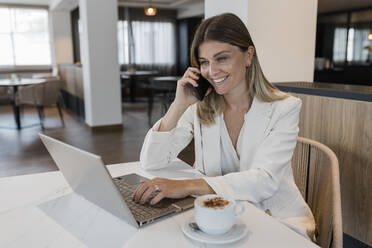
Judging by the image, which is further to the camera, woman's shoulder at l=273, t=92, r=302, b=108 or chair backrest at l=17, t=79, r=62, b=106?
chair backrest at l=17, t=79, r=62, b=106

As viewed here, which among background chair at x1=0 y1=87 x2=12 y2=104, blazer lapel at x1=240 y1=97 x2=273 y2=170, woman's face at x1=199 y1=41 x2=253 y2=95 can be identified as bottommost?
background chair at x1=0 y1=87 x2=12 y2=104

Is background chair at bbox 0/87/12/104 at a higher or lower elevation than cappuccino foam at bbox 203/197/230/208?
lower

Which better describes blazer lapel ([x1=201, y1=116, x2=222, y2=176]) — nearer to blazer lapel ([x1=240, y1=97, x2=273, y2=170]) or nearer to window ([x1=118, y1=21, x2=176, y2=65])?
blazer lapel ([x1=240, y1=97, x2=273, y2=170])

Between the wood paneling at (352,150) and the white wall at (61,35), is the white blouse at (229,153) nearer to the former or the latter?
the wood paneling at (352,150)

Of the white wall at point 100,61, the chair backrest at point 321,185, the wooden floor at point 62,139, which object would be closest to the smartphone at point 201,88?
the chair backrest at point 321,185

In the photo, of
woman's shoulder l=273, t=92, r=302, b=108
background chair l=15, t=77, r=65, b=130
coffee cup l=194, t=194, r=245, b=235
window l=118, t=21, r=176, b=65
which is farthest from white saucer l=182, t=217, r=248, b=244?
window l=118, t=21, r=176, b=65

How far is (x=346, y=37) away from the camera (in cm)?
1008

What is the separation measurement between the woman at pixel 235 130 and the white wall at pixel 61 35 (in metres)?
10.4

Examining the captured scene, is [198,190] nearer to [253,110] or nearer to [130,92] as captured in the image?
[253,110]

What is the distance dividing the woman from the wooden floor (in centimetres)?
292

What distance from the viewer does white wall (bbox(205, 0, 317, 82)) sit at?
2.58 meters

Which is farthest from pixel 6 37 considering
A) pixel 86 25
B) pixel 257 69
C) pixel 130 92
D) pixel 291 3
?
pixel 257 69

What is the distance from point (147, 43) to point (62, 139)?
6640 mm

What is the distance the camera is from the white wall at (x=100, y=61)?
6.09 metres
